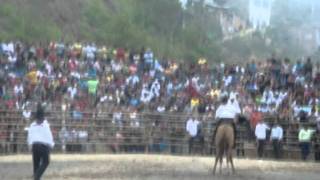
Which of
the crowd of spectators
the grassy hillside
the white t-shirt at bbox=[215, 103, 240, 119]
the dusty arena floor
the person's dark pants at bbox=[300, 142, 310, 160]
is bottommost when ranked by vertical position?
the dusty arena floor

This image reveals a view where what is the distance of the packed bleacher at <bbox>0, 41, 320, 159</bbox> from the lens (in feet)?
104

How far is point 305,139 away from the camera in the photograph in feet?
99.0

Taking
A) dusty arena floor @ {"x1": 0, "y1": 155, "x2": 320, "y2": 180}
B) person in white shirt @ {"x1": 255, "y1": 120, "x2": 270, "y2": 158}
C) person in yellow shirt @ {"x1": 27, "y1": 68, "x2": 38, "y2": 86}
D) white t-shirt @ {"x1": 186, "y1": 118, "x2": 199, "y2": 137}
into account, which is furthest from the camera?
person in yellow shirt @ {"x1": 27, "y1": 68, "x2": 38, "y2": 86}

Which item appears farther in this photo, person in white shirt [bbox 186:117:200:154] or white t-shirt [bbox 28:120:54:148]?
person in white shirt [bbox 186:117:200:154]

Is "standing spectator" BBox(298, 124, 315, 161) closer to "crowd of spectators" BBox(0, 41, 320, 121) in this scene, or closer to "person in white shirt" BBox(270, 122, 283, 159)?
"crowd of spectators" BBox(0, 41, 320, 121)

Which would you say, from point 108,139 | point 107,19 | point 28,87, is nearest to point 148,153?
point 108,139

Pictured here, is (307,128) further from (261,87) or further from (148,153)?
(148,153)

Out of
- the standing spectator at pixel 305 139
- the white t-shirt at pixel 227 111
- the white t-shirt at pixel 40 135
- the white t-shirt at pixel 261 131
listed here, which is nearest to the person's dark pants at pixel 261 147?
the white t-shirt at pixel 261 131

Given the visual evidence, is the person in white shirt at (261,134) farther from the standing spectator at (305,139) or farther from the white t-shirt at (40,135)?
the white t-shirt at (40,135)

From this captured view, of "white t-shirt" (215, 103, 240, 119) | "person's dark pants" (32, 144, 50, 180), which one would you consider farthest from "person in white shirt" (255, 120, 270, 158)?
"person's dark pants" (32, 144, 50, 180)

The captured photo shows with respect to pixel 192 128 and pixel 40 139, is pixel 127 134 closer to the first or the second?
pixel 192 128

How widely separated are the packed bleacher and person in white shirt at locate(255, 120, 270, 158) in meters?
0.52

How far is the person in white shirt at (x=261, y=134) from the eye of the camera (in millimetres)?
30453

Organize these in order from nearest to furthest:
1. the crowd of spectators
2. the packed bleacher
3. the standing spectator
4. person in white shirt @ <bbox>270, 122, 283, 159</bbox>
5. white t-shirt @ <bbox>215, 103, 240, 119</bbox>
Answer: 1. white t-shirt @ <bbox>215, 103, 240, 119</bbox>
2. the standing spectator
3. person in white shirt @ <bbox>270, 122, 283, 159</bbox>
4. the packed bleacher
5. the crowd of spectators
